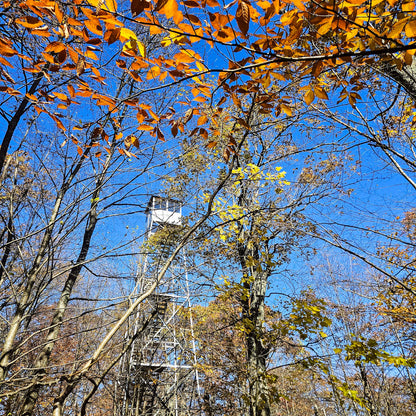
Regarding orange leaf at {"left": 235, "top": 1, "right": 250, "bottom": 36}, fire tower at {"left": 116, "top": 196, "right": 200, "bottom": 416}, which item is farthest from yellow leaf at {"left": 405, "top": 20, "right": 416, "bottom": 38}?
fire tower at {"left": 116, "top": 196, "right": 200, "bottom": 416}

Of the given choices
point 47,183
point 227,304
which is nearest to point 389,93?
point 47,183

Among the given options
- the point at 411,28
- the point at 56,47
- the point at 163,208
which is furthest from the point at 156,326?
the point at 411,28

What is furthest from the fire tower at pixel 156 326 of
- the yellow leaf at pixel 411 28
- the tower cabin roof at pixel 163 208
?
the yellow leaf at pixel 411 28

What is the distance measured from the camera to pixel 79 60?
1.58 m

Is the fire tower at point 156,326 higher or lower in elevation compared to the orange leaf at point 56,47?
lower

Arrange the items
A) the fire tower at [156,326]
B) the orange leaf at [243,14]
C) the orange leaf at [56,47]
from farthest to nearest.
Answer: the fire tower at [156,326] → the orange leaf at [56,47] → the orange leaf at [243,14]

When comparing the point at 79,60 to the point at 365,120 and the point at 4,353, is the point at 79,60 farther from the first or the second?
the point at 365,120

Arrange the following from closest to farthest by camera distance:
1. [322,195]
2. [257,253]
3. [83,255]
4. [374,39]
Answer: [374,39], [322,195], [83,255], [257,253]

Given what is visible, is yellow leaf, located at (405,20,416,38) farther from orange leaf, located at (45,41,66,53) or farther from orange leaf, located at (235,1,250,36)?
orange leaf, located at (45,41,66,53)

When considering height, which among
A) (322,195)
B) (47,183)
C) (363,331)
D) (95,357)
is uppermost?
(47,183)

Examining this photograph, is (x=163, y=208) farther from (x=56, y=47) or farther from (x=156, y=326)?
(x=56, y=47)

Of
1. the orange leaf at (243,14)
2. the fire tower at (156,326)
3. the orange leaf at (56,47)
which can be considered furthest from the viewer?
the fire tower at (156,326)

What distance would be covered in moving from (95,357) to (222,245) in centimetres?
486

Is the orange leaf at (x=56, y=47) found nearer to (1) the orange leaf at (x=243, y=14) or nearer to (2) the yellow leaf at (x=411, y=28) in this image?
(1) the orange leaf at (x=243, y=14)
